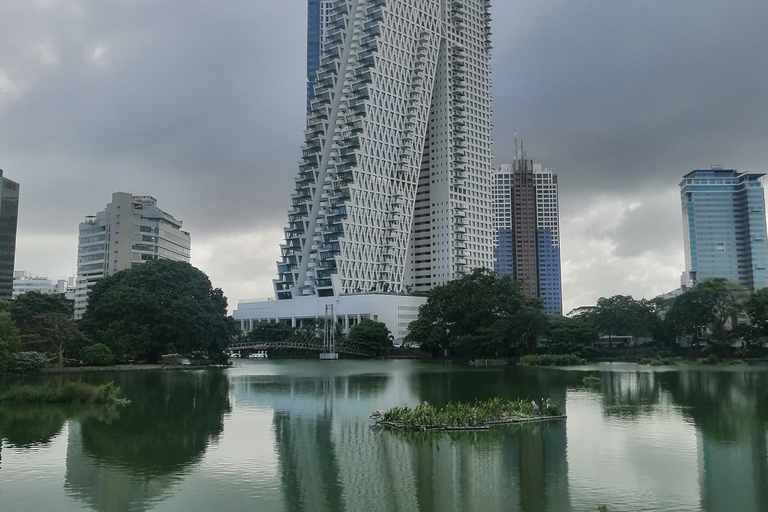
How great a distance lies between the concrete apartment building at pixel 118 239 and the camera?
455 feet

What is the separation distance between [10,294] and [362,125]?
75426 millimetres

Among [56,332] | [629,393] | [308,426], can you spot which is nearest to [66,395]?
[308,426]

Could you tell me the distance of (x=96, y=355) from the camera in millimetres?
66500

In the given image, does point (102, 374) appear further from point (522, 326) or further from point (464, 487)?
point (522, 326)

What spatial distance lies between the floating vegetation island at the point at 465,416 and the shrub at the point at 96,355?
146 ft

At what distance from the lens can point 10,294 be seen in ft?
446

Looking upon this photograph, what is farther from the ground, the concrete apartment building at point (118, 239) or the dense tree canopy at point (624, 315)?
the concrete apartment building at point (118, 239)

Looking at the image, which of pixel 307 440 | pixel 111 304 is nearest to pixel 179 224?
pixel 111 304

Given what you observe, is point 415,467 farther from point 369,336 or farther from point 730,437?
point 369,336

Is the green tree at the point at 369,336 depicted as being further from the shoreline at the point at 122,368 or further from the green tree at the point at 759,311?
the green tree at the point at 759,311

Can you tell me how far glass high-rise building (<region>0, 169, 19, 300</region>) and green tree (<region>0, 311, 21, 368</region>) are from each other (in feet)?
301

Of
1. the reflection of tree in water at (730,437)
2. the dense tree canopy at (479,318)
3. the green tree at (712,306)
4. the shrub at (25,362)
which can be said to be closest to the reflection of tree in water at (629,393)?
the reflection of tree in water at (730,437)

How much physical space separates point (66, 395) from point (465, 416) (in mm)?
22948

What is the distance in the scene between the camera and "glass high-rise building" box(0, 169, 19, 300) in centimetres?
13762
